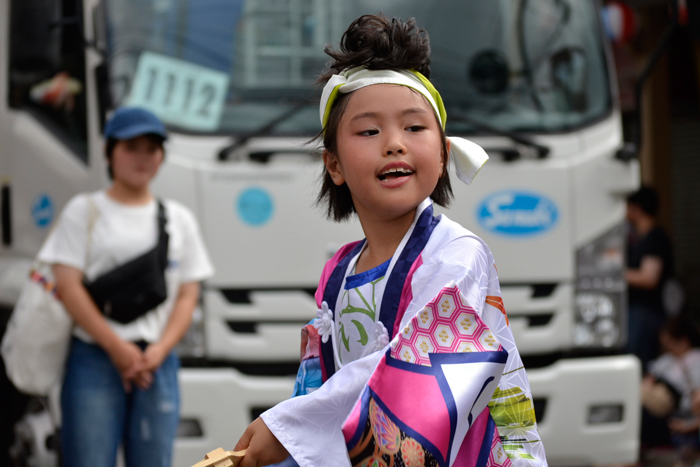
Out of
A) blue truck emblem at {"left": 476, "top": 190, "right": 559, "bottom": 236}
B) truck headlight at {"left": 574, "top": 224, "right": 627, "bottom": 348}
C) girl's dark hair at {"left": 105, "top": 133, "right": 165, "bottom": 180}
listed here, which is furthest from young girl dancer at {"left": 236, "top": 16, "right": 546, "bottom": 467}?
truck headlight at {"left": 574, "top": 224, "right": 627, "bottom": 348}

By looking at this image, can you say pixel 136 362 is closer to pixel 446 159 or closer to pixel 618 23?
pixel 446 159

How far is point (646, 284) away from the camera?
6.04 metres

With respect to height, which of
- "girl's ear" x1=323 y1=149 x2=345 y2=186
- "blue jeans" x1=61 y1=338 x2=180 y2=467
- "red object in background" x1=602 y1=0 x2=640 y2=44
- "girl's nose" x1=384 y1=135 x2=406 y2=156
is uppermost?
"red object in background" x1=602 y1=0 x2=640 y2=44

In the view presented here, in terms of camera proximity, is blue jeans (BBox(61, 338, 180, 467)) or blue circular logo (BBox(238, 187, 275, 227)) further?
blue circular logo (BBox(238, 187, 275, 227))

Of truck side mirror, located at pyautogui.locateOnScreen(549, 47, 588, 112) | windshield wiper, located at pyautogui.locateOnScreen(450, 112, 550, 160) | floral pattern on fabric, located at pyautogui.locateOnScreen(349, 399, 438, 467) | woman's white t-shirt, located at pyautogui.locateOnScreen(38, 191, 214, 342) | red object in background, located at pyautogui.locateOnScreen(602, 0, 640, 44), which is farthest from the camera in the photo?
red object in background, located at pyautogui.locateOnScreen(602, 0, 640, 44)

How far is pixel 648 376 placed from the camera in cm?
597

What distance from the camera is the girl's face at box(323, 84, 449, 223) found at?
1.57 meters

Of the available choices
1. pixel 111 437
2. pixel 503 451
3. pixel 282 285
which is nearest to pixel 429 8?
pixel 282 285

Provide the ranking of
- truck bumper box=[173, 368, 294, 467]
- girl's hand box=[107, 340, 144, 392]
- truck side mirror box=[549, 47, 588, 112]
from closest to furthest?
girl's hand box=[107, 340, 144, 392]
truck bumper box=[173, 368, 294, 467]
truck side mirror box=[549, 47, 588, 112]

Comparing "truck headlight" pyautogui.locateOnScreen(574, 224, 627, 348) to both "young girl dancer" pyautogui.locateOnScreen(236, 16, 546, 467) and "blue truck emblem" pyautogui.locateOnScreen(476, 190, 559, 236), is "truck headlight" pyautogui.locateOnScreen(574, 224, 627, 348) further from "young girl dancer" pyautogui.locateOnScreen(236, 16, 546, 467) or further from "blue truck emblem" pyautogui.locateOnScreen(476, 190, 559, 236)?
"young girl dancer" pyautogui.locateOnScreen(236, 16, 546, 467)

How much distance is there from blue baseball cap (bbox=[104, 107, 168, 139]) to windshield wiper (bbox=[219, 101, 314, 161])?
1.95ft

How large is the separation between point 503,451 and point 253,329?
2575 millimetres

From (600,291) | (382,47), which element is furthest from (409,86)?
(600,291)

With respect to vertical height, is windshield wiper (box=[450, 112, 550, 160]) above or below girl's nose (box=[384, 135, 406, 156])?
below
